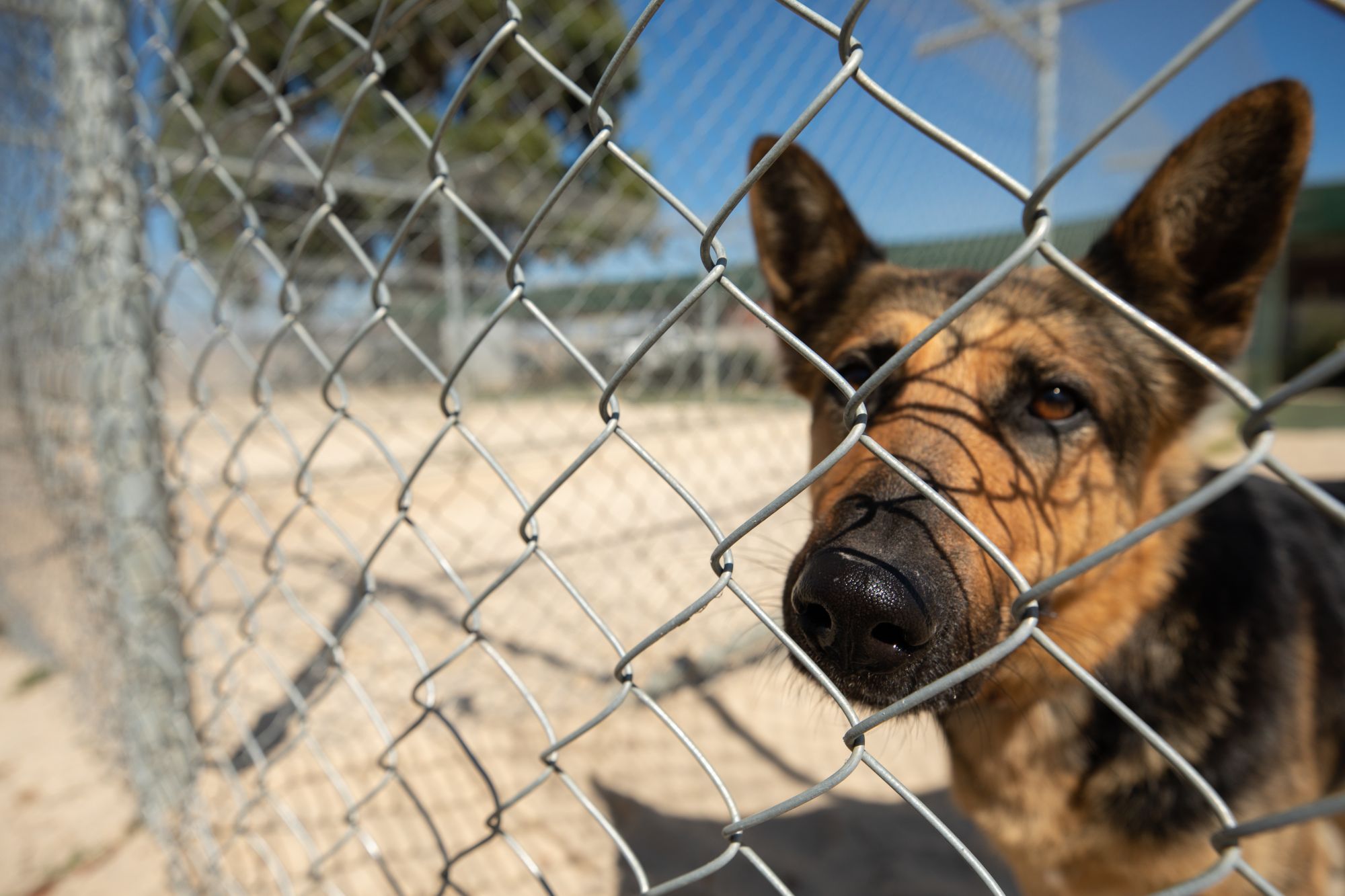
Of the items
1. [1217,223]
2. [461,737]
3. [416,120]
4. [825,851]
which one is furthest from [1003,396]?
[416,120]

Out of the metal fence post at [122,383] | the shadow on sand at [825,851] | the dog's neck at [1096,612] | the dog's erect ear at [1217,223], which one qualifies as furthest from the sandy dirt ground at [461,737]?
the dog's erect ear at [1217,223]

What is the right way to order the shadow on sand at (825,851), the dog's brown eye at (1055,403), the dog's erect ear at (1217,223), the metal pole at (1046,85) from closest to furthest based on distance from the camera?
the dog's erect ear at (1217,223), the dog's brown eye at (1055,403), the shadow on sand at (825,851), the metal pole at (1046,85)

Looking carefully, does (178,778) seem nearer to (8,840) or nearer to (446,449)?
(8,840)

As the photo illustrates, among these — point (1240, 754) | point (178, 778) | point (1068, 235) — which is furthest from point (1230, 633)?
point (1068, 235)

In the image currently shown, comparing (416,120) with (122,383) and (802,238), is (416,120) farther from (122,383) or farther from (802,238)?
(802,238)

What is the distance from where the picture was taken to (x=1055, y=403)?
1.46 meters

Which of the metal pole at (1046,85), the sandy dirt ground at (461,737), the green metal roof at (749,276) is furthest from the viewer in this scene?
the metal pole at (1046,85)

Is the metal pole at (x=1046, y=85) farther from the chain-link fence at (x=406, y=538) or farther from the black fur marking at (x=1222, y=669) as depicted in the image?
the black fur marking at (x=1222, y=669)

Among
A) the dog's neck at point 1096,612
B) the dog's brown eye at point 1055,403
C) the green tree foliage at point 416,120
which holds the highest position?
the green tree foliage at point 416,120

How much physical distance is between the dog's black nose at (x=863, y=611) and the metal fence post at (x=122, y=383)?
6.65ft

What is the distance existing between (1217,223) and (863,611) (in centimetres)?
115

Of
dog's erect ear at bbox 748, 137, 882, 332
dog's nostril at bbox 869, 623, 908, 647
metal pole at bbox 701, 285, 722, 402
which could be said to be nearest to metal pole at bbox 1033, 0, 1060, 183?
metal pole at bbox 701, 285, 722, 402

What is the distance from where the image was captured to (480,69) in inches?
37.5

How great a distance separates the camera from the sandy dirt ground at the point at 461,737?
5.52 feet
